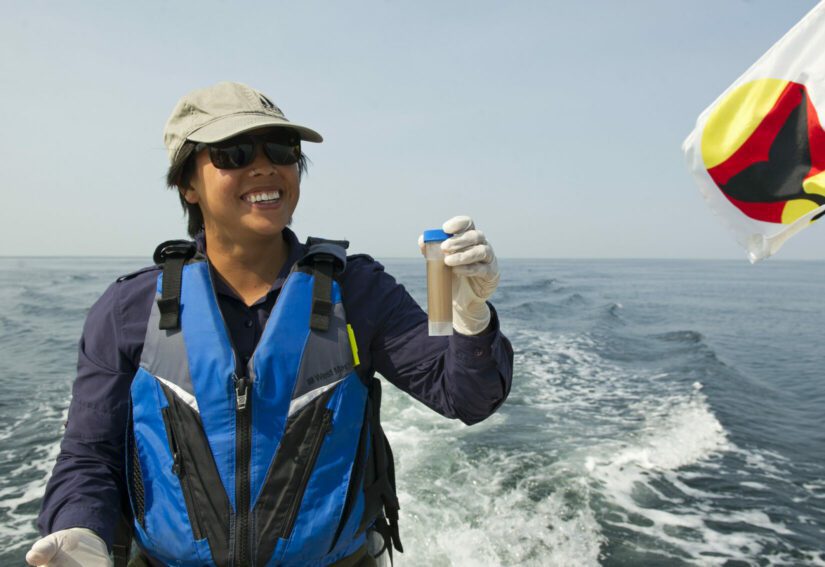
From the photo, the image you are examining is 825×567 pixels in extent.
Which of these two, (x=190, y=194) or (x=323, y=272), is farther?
(x=190, y=194)

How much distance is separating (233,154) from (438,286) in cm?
74

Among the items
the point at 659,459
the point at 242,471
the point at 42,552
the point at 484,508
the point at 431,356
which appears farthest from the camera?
the point at 659,459

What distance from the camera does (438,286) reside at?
153cm

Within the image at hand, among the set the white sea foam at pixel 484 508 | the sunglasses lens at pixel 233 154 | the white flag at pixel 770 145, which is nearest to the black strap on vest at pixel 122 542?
the sunglasses lens at pixel 233 154

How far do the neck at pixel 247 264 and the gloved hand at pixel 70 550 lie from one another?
774 mm

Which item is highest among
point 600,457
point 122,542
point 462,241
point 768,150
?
point 768,150

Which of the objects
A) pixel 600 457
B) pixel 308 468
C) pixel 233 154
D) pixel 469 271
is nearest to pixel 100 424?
pixel 308 468

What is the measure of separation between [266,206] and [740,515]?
512 cm

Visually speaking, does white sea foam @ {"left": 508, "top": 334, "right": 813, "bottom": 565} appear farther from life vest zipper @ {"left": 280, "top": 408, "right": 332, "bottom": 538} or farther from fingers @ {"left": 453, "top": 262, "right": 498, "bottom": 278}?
fingers @ {"left": 453, "top": 262, "right": 498, "bottom": 278}

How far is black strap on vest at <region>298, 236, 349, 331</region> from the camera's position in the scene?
1748mm

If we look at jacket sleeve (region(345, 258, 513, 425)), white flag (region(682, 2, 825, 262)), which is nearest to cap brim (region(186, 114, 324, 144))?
jacket sleeve (region(345, 258, 513, 425))

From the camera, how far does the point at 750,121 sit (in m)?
3.96

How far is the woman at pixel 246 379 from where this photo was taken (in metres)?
1.64

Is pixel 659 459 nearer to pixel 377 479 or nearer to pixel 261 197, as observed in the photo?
pixel 377 479
